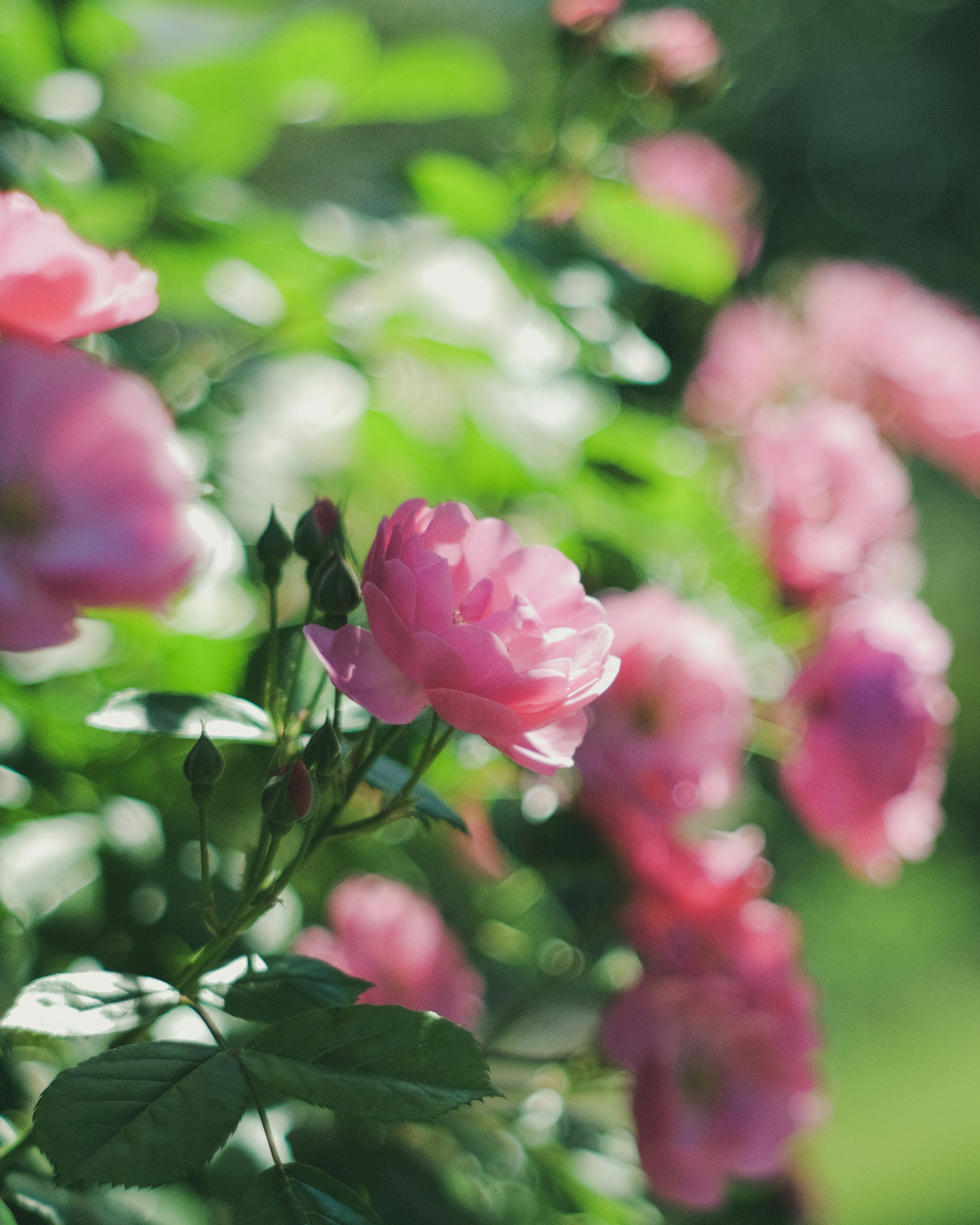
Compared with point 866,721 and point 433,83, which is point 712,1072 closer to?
point 866,721

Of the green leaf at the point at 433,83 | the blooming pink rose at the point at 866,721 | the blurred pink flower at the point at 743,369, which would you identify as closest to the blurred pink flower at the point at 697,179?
the blurred pink flower at the point at 743,369

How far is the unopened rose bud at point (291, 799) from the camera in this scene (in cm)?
38

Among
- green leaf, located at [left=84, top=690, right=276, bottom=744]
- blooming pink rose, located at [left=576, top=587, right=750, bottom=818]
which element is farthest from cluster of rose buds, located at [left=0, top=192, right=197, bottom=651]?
blooming pink rose, located at [left=576, top=587, right=750, bottom=818]

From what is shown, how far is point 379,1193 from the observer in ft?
1.91

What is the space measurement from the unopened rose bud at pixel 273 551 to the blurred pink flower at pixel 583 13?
1.85 feet

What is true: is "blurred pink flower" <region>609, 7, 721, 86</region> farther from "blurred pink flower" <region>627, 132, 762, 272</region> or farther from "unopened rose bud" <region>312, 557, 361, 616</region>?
"unopened rose bud" <region>312, 557, 361, 616</region>

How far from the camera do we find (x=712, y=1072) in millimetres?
690

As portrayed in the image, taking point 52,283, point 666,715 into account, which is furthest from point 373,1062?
point 666,715

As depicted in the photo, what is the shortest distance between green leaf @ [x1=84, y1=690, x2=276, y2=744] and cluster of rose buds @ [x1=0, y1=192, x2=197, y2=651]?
0.34 ft

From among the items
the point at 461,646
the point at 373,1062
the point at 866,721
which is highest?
the point at 461,646

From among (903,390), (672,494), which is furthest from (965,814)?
(672,494)

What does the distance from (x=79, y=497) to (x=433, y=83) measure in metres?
0.61

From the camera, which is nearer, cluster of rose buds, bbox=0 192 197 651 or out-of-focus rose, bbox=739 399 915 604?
cluster of rose buds, bbox=0 192 197 651

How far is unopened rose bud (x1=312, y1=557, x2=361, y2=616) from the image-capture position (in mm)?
409
